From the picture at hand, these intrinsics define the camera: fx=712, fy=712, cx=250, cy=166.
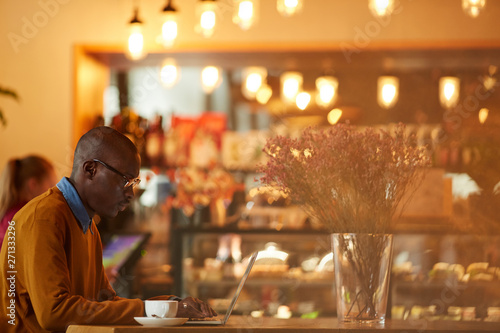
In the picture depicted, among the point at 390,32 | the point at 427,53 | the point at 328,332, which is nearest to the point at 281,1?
the point at 390,32

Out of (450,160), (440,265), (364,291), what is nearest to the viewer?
(364,291)

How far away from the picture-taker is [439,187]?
5160mm

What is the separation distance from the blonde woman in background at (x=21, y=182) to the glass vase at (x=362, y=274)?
2.59 m

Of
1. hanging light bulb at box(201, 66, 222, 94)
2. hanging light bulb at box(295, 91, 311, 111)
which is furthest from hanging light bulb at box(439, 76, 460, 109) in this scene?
hanging light bulb at box(201, 66, 222, 94)

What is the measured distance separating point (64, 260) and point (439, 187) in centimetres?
355

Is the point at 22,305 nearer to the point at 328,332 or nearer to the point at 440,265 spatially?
the point at 328,332

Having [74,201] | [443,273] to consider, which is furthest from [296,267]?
[74,201]

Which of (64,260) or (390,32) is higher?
(390,32)

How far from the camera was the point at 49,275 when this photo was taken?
2102 millimetres

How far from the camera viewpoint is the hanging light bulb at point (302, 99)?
652cm

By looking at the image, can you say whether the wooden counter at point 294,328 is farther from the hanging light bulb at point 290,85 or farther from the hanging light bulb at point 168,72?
the hanging light bulb at point 290,85

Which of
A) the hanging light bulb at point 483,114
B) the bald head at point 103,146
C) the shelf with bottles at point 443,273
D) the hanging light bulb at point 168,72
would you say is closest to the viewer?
the bald head at point 103,146

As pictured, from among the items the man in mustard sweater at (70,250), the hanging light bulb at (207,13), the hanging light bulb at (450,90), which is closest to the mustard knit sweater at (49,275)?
the man in mustard sweater at (70,250)

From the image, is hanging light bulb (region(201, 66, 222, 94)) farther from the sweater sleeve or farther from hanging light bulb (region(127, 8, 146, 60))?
the sweater sleeve
